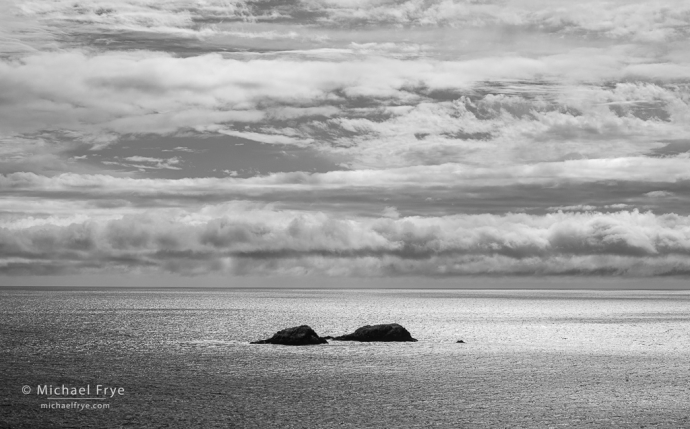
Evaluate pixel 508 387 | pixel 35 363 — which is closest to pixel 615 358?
pixel 508 387

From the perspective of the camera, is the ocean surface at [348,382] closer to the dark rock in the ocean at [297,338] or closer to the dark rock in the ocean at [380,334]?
the dark rock in the ocean at [297,338]

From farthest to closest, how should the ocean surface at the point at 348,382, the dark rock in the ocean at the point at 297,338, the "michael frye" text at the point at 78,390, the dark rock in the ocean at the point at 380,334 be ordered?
the dark rock in the ocean at the point at 380,334, the dark rock in the ocean at the point at 297,338, the "michael frye" text at the point at 78,390, the ocean surface at the point at 348,382

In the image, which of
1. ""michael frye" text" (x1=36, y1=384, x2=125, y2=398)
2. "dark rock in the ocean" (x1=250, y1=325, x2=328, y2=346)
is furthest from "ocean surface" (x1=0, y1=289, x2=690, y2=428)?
"dark rock in the ocean" (x1=250, y1=325, x2=328, y2=346)

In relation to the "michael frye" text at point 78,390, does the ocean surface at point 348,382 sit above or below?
below

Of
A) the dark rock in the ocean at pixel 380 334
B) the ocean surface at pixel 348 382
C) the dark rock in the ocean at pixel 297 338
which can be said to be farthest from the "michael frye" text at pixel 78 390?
the dark rock in the ocean at pixel 380 334

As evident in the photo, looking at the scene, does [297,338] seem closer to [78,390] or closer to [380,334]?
[380,334]

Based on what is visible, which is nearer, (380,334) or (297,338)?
(297,338)

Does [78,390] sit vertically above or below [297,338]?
below

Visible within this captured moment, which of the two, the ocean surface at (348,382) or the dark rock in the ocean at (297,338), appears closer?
the ocean surface at (348,382)

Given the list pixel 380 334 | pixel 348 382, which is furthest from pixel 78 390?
pixel 380 334

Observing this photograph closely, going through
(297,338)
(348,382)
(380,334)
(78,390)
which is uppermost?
(297,338)

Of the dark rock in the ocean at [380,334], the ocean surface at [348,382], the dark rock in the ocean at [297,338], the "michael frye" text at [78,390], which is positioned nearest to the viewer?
the ocean surface at [348,382]

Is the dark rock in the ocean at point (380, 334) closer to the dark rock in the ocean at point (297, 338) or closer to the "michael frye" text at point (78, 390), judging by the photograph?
the dark rock in the ocean at point (297, 338)

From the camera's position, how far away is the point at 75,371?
211ft
